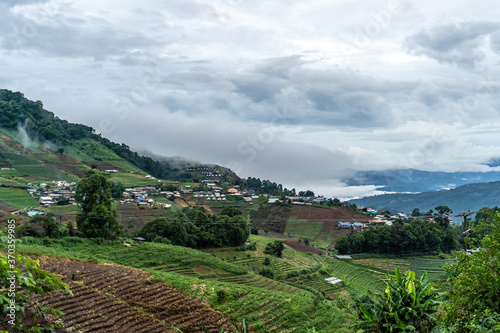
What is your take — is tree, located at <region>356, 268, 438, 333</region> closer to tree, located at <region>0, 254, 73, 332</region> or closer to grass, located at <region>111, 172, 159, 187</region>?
tree, located at <region>0, 254, 73, 332</region>

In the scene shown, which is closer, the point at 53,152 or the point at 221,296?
the point at 221,296

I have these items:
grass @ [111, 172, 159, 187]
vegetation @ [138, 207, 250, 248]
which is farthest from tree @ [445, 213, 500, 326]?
grass @ [111, 172, 159, 187]

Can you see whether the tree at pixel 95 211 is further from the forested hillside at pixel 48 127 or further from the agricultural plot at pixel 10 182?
the forested hillside at pixel 48 127

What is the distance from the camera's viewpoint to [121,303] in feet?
66.0

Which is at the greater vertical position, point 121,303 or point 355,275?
point 121,303

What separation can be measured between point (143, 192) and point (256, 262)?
1652 inches

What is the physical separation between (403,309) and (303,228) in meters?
69.5

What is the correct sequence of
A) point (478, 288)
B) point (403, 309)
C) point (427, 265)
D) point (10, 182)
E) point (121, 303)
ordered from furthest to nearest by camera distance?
point (10, 182) → point (427, 265) → point (121, 303) → point (478, 288) → point (403, 309)

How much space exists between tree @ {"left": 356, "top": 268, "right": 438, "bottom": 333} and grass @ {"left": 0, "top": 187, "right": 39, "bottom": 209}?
6067cm

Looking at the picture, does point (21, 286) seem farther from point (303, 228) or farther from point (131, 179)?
point (131, 179)

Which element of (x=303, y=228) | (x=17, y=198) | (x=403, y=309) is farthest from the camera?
(x=303, y=228)

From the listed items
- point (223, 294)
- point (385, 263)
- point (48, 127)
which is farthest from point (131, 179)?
point (223, 294)

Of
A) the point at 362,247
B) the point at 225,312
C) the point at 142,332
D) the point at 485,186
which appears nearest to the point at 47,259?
the point at 142,332

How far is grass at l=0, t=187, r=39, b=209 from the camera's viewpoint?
5943 cm
